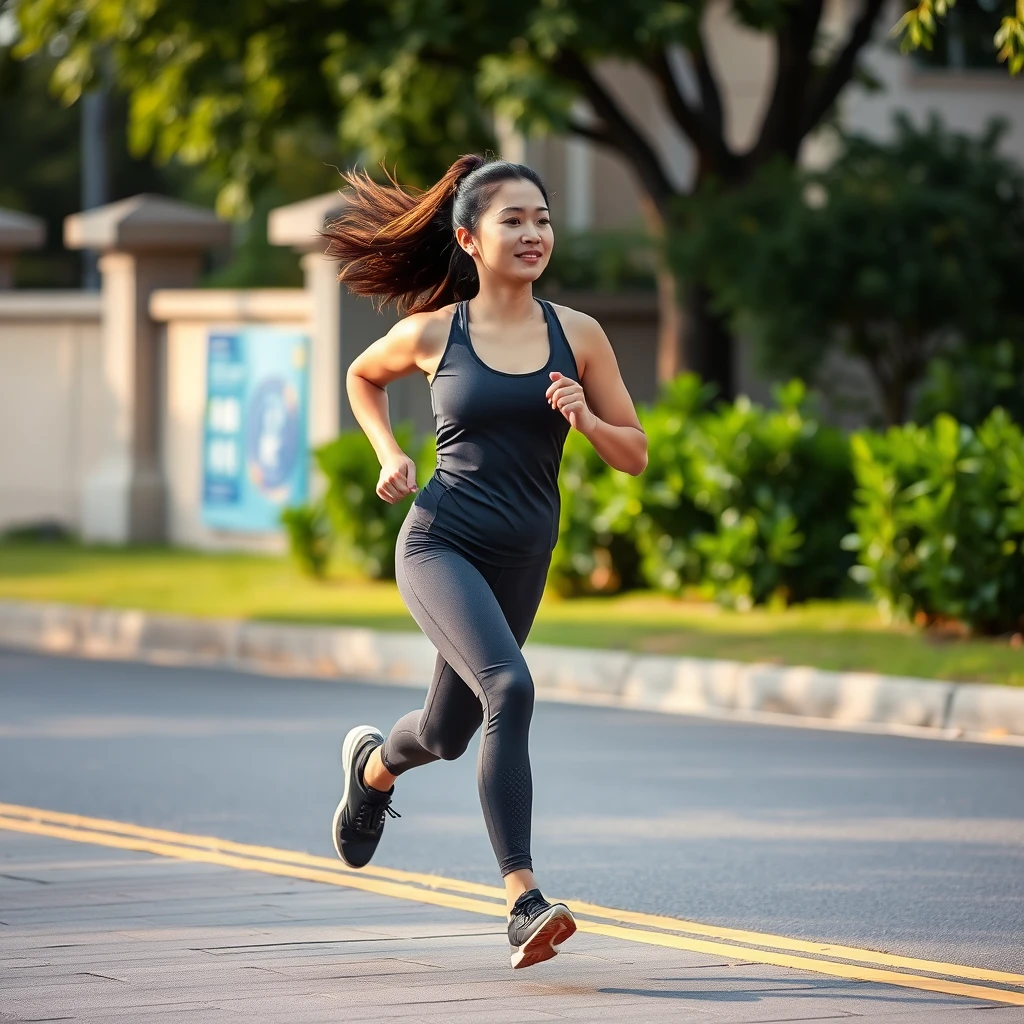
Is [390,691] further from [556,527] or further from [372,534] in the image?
[556,527]

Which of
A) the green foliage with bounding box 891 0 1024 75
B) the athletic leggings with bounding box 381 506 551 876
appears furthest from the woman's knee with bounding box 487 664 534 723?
the green foliage with bounding box 891 0 1024 75

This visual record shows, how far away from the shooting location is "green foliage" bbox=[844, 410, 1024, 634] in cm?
1264

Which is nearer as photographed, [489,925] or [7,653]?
[489,925]

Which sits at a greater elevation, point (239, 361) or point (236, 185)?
point (236, 185)

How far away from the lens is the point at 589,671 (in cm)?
1266

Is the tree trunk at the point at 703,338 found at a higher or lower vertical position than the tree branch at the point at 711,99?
lower

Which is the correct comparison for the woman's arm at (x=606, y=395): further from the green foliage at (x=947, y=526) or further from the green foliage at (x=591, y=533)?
the green foliage at (x=591, y=533)

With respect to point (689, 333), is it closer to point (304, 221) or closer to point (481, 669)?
point (304, 221)

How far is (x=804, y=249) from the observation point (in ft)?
55.5

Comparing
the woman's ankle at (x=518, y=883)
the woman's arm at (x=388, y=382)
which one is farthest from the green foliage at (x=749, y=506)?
the woman's ankle at (x=518, y=883)

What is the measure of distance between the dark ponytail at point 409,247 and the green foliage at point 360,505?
9.99m

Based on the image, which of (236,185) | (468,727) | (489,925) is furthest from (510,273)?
(236,185)

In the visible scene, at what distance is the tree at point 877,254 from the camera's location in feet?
56.0

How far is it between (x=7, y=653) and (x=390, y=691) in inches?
132
